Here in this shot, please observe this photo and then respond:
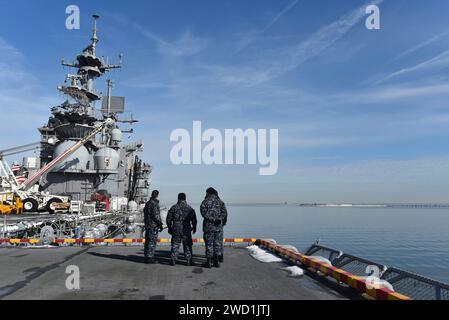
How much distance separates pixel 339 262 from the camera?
1016 cm

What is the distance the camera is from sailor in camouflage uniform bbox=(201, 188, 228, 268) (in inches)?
356

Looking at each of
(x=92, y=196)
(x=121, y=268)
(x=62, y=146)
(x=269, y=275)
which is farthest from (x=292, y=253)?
(x=62, y=146)

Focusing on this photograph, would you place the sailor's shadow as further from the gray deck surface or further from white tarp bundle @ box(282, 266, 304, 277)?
white tarp bundle @ box(282, 266, 304, 277)

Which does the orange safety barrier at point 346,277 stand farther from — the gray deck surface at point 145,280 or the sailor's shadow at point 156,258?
the sailor's shadow at point 156,258

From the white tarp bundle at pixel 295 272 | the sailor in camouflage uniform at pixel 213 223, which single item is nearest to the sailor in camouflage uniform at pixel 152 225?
the sailor in camouflage uniform at pixel 213 223

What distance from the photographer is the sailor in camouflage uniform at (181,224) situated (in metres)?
9.23

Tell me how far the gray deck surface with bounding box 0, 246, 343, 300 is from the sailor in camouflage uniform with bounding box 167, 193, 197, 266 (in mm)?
479

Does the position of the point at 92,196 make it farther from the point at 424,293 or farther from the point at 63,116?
the point at 424,293

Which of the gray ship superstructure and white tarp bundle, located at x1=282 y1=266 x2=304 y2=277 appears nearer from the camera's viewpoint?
white tarp bundle, located at x1=282 y1=266 x2=304 y2=277

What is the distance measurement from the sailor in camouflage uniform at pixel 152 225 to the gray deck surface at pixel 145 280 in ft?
1.42

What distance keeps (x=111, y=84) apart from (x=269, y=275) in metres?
53.8

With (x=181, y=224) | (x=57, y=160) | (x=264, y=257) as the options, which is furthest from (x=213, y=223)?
(x=57, y=160)

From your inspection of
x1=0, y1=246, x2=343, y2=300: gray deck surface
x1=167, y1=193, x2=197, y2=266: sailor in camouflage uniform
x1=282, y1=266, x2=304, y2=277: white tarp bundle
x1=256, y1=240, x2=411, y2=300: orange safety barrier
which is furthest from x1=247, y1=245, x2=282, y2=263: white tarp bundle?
x1=167, y1=193, x2=197, y2=266: sailor in camouflage uniform

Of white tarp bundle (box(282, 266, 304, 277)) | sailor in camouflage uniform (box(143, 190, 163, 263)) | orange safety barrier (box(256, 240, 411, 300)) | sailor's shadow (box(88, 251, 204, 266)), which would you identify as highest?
sailor in camouflage uniform (box(143, 190, 163, 263))
